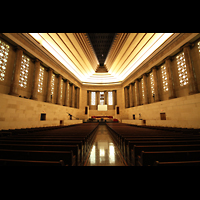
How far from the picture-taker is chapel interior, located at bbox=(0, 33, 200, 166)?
262cm

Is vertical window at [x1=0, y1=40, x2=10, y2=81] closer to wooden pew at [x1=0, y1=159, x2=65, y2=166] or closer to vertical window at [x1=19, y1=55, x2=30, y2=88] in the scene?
vertical window at [x1=19, y1=55, x2=30, y2=88]

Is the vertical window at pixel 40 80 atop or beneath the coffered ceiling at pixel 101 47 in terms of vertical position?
beneath

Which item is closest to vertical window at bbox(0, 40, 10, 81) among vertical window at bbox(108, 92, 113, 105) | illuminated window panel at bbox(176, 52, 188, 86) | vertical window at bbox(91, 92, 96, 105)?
illuminated window panel at bbox(176, 52, 188, 86)

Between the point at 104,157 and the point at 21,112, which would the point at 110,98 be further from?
the point at 104,157

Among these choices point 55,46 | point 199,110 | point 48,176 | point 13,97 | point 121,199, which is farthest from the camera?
point 55,46

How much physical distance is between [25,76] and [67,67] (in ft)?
23.8

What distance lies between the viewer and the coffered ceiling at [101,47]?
10.7m

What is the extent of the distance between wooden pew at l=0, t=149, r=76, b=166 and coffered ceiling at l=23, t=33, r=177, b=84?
37.0 feet

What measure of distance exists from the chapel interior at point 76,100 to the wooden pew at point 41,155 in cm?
2

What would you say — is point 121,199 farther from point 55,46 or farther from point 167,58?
point 55,46

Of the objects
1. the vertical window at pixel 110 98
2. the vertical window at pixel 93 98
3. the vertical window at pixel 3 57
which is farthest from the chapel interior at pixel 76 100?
the vertical window at pixel 93 98

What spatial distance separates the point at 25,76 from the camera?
10203 mm

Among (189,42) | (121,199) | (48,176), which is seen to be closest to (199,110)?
(189,42)

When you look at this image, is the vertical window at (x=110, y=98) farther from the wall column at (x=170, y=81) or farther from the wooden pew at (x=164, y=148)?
the wooden pew at (x=164, y=148)
